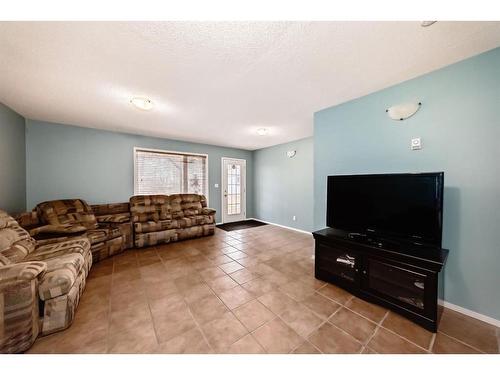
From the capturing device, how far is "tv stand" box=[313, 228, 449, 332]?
143 centimetres

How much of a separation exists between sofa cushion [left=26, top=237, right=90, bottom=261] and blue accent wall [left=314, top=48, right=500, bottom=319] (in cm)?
384

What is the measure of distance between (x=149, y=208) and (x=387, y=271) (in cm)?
413

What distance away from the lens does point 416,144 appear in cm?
188

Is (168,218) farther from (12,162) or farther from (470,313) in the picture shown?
(470,313)

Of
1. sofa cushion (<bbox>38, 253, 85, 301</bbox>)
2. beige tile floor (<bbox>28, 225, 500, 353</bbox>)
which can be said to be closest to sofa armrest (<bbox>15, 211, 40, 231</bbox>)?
beige tile floor (<bbox>28, 225, 500, 353</bbox>)

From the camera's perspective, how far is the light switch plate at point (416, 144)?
1.86 metres

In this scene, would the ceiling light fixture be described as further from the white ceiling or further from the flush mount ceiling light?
the flush mount ceiling light

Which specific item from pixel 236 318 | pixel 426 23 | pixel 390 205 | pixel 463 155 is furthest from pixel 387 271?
pixel 426 23

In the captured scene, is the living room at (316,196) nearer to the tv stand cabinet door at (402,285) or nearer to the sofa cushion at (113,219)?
the tv stand cabinet door at (402,285)

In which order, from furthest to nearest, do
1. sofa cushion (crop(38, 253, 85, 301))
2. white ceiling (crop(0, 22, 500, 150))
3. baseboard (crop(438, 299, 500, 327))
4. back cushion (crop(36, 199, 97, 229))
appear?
back cushion (crop(36, 199, 97, 229))
baseboard (crop(438, 299, 500, 327))
sofa cushion (crop(38, 253, 85, 301))
white ceiling (crop(0, 22, 500, 150))

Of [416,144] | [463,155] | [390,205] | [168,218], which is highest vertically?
[416,144]
